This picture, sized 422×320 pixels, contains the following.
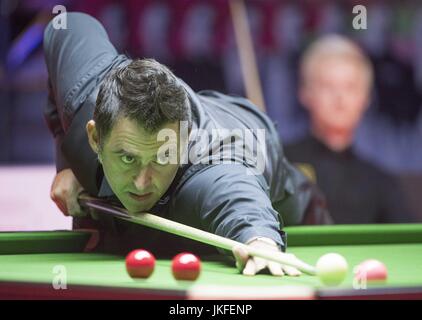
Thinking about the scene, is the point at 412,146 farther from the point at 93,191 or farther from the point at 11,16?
the point at 93,191

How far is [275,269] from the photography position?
9.36 ft

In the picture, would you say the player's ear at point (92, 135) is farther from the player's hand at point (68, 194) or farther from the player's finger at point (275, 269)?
the player's finger at point (275, 269)

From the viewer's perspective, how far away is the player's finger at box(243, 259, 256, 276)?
9.35 ft

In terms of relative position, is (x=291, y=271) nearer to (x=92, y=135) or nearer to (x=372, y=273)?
(x=372, y=273)

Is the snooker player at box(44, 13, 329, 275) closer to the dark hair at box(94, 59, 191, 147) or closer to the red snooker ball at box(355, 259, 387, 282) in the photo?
the dark hair at box(94, 59, 191, 147)

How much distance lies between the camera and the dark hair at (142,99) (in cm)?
316

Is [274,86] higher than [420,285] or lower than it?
higher

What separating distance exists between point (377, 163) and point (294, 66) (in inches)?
42.0

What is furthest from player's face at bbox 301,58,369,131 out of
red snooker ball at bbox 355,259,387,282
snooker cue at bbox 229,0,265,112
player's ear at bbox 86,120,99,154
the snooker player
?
red snooker ball at bbox 355,259,387,282

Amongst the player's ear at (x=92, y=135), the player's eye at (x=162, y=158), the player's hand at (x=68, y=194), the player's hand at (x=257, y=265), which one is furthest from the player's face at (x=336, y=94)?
the player's hand at (x=257, y=265)

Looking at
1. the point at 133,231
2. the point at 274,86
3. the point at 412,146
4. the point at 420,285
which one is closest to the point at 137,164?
the point at 133,231

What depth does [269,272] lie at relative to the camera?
9.50 ft

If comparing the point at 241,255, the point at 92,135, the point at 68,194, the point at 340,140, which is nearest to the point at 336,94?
the point at 340,140

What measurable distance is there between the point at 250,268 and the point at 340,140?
4.56 meters
